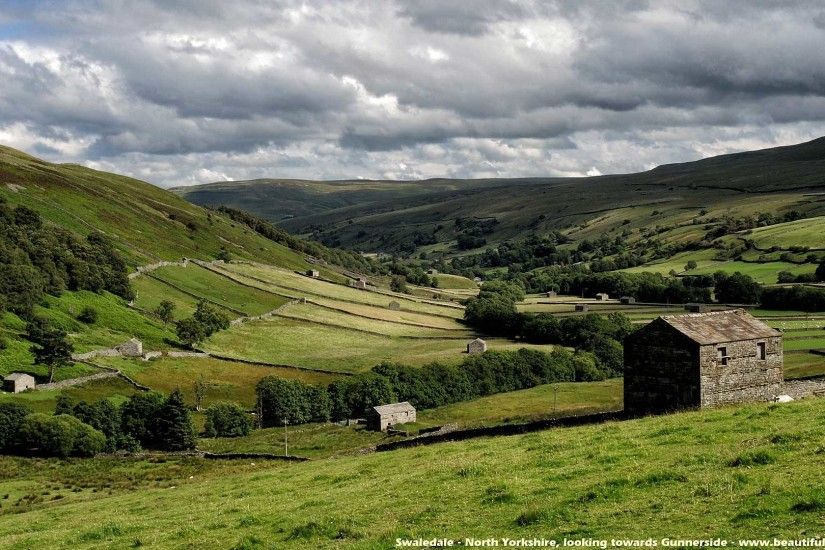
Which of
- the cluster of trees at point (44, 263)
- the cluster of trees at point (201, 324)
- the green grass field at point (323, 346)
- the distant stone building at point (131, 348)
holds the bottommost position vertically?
the green grass field at point (323, 346)

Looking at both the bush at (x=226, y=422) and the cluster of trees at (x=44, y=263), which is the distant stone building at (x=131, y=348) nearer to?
the cluster of trees at (x=44, y=263)

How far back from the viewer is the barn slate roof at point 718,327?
1777 inches

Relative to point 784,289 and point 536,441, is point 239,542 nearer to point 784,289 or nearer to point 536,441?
point 536,441

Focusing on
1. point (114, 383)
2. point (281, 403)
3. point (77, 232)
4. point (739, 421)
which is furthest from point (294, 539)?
point (77, 232)

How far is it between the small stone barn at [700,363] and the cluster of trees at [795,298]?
110m

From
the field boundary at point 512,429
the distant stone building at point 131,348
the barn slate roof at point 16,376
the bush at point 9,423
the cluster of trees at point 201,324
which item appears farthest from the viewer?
the cluster of trees at point 201,324

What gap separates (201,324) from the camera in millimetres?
133625

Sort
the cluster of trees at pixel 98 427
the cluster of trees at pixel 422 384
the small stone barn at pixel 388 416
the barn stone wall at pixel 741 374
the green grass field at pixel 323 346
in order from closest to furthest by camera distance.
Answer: the barn stone wall at pixel 741 374 → the cluster of trees at pixel 98 427 → the small stone barn at pixel 388 416 → the cluster of trees at pixel 422 384 → the green grass field at pixel 323 346

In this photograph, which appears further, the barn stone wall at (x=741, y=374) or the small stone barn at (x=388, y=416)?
the small stone barn at (x=388, y=416)

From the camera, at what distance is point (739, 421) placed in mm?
31781

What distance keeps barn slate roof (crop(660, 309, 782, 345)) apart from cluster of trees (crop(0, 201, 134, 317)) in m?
99.5

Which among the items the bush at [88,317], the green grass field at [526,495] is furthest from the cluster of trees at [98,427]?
the green grass field at [526,495]

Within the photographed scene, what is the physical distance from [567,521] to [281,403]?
88.0 meters

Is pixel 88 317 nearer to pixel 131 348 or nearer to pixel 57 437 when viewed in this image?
pixel 131 348
